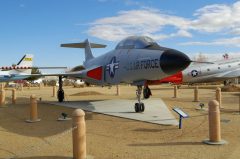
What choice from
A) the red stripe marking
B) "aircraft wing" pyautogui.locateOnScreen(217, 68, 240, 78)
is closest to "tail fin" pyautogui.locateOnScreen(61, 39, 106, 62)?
the red stripe marking

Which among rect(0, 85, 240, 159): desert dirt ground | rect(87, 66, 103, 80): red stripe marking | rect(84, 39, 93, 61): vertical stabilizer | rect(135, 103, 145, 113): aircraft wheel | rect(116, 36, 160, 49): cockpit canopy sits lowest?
rect(0, 85, 240, 159): desert dirt ground

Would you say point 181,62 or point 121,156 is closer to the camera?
point 121,156

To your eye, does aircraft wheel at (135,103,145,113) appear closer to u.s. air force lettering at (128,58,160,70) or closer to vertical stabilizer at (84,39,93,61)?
u.s. air force lettering at (128,58,160,70)

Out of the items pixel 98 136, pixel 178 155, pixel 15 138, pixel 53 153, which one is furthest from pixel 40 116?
pixel 178 155

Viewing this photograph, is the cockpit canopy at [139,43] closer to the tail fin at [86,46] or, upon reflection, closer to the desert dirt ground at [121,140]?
the desert dirt ground at [121,140]

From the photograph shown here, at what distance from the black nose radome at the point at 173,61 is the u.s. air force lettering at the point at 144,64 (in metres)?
0.28

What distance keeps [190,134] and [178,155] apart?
6.97 feet

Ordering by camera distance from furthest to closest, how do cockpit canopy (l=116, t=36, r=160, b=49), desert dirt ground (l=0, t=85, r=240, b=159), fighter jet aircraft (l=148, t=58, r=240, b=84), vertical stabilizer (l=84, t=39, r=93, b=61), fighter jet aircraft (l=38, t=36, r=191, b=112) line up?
fighter jet aircraft (l=148, t=58, r=240, b=84), vertical stabilizer (l=84, t=39, r=93, b=61), cockpit canopy (l=116, t=36, r=160, b=49), fighter jet aircraft (l=38, t=36, r=191, b=112), desert dirt ground (l=0, t=85, r=240, b=159)

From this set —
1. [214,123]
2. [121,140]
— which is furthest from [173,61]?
[121,140]

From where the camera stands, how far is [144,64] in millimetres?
10359

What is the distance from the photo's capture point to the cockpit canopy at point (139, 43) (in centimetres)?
1092

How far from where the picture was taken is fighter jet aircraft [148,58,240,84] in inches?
1281

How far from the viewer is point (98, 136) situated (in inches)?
304

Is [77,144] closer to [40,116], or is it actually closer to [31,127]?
[31,127]
